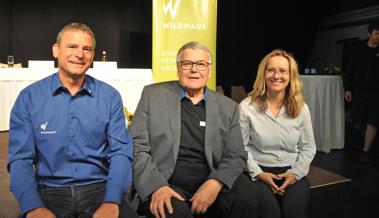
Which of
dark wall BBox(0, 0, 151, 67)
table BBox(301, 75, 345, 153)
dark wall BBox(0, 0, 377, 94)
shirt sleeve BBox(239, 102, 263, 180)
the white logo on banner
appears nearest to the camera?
shirt sleeve BBox(239, 102, 263, 180)

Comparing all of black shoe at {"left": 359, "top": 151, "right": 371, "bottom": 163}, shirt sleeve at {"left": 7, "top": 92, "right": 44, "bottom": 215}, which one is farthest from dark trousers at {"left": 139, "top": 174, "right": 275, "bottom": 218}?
black shoe at {"left": 359, "top": 151, "right": 371, "bottom": 163}

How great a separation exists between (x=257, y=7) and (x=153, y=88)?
6479 millimetres

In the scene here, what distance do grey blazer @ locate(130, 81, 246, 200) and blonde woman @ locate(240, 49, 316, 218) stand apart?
Result: 0.14 meters

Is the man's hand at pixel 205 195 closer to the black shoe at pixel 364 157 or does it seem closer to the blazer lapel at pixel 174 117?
the blazer lapel at pixel 174 117

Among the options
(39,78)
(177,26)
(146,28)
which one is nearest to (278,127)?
(177,26)

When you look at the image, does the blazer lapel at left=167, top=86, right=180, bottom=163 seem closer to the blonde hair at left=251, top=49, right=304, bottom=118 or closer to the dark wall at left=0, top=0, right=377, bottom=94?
the blonde hair at left=251, top=49, right=304, bottom=118

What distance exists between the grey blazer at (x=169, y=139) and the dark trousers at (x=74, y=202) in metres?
0.19

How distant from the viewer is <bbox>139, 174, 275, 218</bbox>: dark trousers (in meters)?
1.56

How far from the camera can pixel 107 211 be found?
1.42 m

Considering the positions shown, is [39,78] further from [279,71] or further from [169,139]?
[279,71]

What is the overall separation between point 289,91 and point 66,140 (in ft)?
4.10

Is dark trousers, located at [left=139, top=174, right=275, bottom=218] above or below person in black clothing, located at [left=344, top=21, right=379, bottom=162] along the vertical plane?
below

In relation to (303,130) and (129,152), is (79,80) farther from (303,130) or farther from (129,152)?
(303,130)

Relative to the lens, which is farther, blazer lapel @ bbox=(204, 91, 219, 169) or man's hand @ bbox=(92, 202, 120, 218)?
blazer lapel @ bbox=(204, 91, 219, 169)
